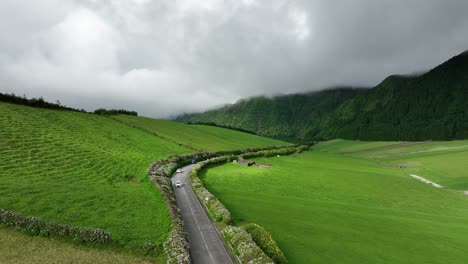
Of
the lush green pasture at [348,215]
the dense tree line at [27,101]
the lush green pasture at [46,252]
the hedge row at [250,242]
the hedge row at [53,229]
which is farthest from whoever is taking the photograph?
the dense tree line at [27,101]

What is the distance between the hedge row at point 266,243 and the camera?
3419 centimetres

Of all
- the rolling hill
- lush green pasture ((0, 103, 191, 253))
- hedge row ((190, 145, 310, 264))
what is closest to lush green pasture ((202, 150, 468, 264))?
hedge row ((190, 145, 310, 264))

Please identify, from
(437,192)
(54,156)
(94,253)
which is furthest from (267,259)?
(437,192)

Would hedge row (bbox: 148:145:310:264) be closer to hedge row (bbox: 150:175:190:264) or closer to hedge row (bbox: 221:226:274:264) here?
hedge row (bbox: 150:175:190:264)

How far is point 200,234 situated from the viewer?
4072 centimetres

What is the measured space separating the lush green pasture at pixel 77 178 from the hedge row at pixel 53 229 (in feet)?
5.76

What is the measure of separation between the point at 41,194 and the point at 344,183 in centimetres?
7778

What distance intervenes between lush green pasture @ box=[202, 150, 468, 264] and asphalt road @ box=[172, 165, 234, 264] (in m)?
6.17

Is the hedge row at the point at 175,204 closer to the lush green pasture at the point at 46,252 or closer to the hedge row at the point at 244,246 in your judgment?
the lush green pasture at the point at 46,252

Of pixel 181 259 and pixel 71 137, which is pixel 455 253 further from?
pixel 71 137

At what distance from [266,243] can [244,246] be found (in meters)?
3.28

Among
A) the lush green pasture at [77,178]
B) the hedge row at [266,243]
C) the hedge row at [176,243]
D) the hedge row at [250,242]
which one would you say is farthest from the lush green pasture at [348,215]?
the lush green pasture at [77,178]

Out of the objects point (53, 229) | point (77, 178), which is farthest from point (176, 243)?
point (77, 178)

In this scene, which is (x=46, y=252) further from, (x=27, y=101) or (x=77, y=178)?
(x=27, y=101)
